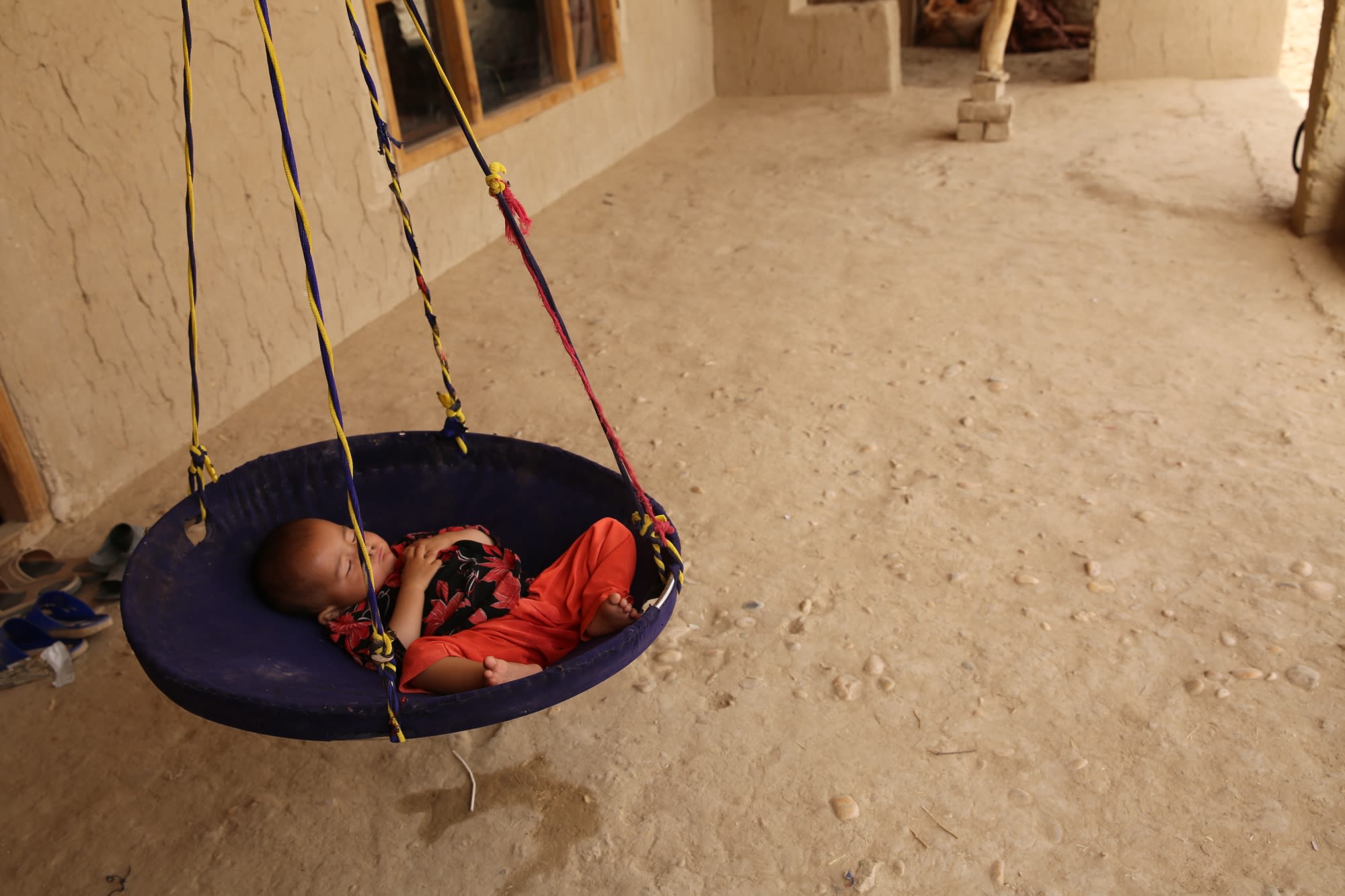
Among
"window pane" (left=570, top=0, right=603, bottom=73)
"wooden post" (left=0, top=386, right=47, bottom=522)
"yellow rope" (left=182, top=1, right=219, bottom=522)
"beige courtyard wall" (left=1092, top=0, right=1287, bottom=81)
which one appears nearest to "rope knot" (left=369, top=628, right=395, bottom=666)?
"yellow rope" (left=182, top=1, right=219, bottom=522)

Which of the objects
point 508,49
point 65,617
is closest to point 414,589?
point 65,617

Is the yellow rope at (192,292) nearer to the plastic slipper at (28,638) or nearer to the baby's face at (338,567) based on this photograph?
the baby's face at (338,567)

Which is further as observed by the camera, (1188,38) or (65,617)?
(1188,38)

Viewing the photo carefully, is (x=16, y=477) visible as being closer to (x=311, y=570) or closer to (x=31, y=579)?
(x=31, y=579)

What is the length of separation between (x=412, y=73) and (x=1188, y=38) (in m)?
4.94

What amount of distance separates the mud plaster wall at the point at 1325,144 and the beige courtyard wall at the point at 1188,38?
2.85 m

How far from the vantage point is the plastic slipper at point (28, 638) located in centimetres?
208

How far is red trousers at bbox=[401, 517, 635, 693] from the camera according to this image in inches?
68.4

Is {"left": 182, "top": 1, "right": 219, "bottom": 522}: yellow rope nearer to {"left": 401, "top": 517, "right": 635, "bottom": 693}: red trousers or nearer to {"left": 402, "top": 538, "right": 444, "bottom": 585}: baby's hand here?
{"left": 402, "top": 538, "right": 444, "bottom": 585}: baby's hand

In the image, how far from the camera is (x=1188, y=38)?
610 centimetres

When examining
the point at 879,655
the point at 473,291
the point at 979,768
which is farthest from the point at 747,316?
the point at 979,768

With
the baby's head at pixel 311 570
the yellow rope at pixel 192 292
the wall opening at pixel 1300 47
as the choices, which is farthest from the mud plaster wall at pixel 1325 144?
the yellow rope at pixel 192 292

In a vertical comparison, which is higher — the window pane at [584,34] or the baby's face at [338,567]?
the window pane at [584,34]

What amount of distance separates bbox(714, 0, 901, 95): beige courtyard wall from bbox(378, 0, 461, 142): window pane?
10.3 feet
